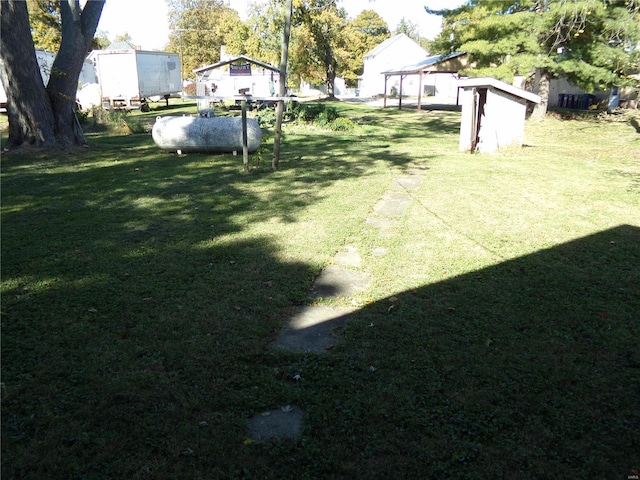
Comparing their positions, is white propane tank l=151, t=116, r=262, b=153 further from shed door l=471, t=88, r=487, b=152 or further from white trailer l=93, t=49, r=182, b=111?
white trailer l=93, t=49, r=182, b=111

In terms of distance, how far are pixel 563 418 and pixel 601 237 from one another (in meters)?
4.05

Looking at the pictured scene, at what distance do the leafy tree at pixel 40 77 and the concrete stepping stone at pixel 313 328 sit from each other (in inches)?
442

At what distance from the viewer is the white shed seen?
12.3 meters

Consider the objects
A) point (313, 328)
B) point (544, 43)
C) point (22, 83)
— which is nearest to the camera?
point (313, 328)

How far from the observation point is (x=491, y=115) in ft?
41.6

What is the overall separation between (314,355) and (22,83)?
11958 mm

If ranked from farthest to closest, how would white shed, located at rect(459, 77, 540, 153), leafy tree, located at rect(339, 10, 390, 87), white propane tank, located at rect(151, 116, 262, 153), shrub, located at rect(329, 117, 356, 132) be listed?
1. leafy tree, located at rect(339, 10, 390, 87)
2. shrub, located at rect(329, 117, 356, 132)
3. white shed, located at rect(459, 77, 540, 153)
4. white propane tank, located at rect(151, 116, 262, 153)

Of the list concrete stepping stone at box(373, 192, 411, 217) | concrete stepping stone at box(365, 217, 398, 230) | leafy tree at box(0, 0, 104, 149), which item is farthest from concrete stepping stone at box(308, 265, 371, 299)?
leafy tree at box(0, 0, 104, 149)

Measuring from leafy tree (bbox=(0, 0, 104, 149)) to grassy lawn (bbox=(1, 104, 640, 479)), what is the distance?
4938 millimetres

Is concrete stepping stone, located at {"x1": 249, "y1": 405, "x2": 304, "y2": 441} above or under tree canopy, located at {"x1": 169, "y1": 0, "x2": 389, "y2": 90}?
under

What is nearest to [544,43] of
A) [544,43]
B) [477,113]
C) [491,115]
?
[544,43]

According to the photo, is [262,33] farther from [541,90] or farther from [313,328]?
[313,328]

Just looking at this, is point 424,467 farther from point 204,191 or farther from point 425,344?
point 204,191

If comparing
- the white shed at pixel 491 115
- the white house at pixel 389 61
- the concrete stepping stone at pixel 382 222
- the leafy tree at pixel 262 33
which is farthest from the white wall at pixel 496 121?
the white house at pixel 389 61
